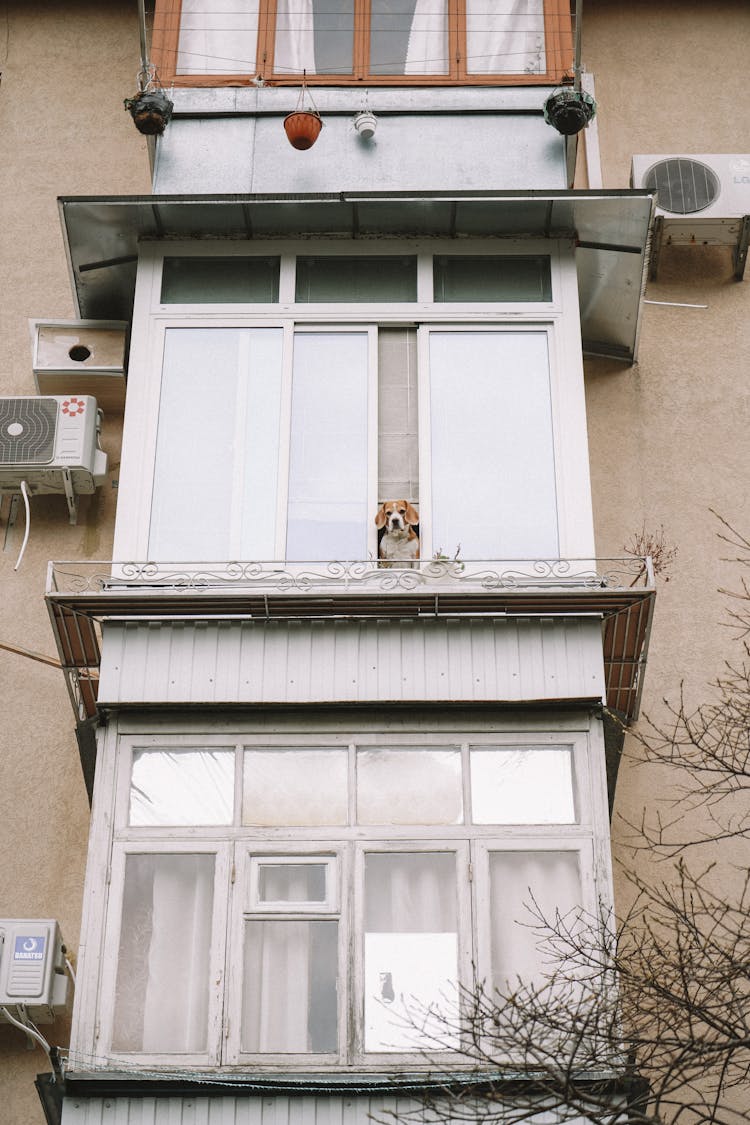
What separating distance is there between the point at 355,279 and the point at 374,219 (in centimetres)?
49

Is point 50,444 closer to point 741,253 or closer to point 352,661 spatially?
point 352,661

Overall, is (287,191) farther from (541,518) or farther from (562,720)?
(562,720)

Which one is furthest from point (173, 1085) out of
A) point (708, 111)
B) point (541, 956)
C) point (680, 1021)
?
point (708, 111)

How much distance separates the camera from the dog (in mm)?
10742

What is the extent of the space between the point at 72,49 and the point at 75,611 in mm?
7252

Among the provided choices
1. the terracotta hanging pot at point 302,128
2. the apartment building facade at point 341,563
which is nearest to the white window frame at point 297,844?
the apartment building facade at point 341,563

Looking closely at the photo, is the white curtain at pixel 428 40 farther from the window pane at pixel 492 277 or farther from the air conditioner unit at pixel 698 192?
the air conditioner unit at pixel 698 192

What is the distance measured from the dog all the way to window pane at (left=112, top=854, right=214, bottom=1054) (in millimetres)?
2323

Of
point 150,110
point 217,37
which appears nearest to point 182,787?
Result: point 150,110

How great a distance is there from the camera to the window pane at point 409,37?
12.8 m

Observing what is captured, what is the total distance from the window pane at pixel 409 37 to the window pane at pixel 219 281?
2011mm

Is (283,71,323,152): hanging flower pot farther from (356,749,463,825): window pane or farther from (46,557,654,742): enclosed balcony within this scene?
(356,749,463,825): window pane

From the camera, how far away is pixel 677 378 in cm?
1384

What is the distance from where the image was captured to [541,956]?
9570 millimetres
